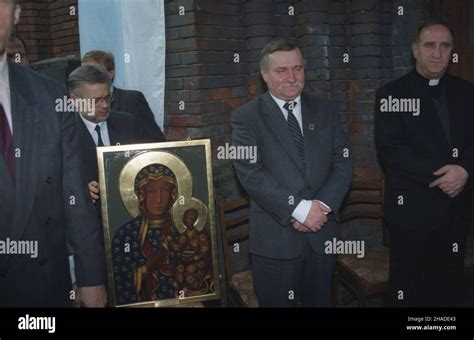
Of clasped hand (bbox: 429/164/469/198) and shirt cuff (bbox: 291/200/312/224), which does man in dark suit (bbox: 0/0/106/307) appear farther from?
clasped hand (bbox: 429/164/469/198)

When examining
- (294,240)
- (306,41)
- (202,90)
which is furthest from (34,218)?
(306,41)

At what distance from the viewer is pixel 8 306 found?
212 cm

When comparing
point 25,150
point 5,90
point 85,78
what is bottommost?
point 25,150

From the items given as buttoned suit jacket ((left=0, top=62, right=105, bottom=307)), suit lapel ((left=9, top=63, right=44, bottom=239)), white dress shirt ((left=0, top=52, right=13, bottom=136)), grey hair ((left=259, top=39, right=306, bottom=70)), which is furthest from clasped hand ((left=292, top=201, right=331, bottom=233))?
white dress shirt ((left=0, top=52, right=13, bottom=136))

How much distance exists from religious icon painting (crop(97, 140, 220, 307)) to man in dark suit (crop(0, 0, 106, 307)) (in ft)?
1.03

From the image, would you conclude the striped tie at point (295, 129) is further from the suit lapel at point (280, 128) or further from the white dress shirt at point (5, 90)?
the white dress shirt at point (5, 90)

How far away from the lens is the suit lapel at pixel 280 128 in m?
2.50

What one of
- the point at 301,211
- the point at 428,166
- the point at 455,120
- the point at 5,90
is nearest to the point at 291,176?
the point at 301,211

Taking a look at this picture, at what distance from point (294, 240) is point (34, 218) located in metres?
1.27

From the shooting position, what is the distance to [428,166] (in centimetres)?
267

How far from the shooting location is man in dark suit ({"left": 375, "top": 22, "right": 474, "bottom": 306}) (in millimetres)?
2691

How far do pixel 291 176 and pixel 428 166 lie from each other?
2.63 feet

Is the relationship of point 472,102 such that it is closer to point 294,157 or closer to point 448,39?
point 448,39

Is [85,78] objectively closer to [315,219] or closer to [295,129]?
[295,129]
